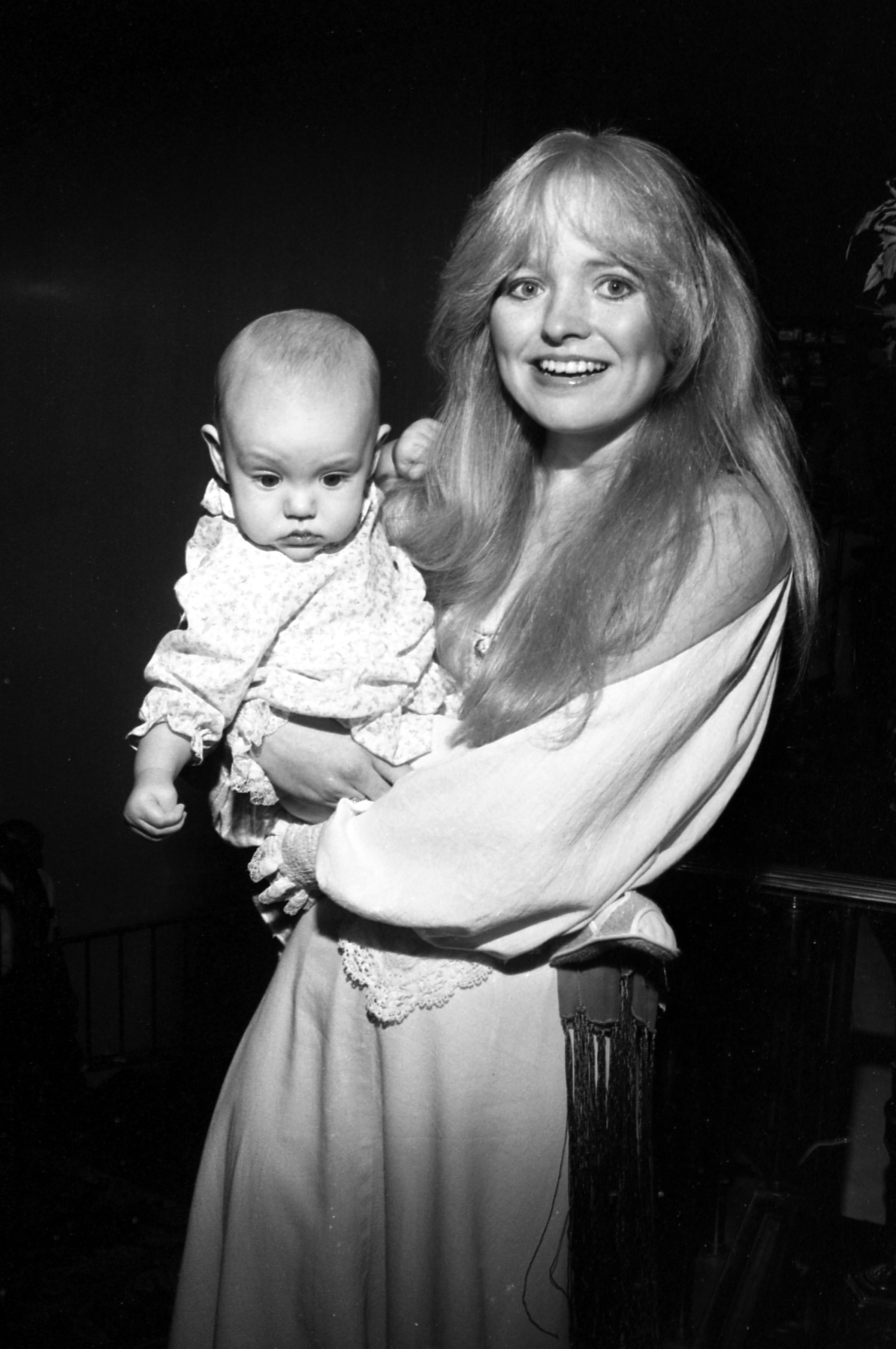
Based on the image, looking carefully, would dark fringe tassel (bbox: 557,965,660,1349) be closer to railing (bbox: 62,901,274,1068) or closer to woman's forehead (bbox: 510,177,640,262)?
woman's forehead (bbox: 510,177,640,262)

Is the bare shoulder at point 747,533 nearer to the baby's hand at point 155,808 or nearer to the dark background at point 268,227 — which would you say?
the baby's hand at point 155,808

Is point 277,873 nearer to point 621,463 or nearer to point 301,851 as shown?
point 301,851

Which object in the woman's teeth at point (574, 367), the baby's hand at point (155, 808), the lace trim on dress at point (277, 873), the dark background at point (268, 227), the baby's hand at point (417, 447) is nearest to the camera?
the baby's hand at point (155, 808)

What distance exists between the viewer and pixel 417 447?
1.57 m

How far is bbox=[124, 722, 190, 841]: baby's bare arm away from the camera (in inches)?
47.7

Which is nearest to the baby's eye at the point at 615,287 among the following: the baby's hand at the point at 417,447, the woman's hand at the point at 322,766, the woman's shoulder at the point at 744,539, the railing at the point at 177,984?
the woman's shoulder at the point at 744,539

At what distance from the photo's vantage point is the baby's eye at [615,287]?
130cm

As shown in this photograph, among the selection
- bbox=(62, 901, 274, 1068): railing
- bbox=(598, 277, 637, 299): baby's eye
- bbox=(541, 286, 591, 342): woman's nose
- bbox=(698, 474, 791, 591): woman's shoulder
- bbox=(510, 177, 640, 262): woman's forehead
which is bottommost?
bbox=(62, 901, 274, 1068): railing

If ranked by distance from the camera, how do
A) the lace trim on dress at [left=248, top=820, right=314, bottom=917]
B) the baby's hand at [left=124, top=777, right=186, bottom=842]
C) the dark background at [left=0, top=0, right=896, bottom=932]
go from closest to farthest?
the baby's hand at [left=124, top=777, right=186, bottom=842] < the lace trim on dress at [left=248, top=820, right=314, bottom=917] < the dark background at [left=0, top=0, right=896, bottom=932]

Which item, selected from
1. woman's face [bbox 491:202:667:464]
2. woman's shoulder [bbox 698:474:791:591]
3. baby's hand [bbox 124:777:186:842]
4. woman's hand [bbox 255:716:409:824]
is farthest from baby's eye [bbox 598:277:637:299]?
baby's hand [bbox 124:777:186:842]

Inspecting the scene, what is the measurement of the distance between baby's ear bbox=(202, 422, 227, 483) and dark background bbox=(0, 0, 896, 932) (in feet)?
2.51

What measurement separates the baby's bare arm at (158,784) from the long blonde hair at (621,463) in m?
0.28

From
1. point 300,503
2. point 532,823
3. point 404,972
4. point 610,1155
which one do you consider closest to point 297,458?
point 300,503

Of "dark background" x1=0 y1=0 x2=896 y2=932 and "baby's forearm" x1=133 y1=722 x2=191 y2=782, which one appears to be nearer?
"baby's forearm" x1=133 y1=722 x2=191 y2=782
